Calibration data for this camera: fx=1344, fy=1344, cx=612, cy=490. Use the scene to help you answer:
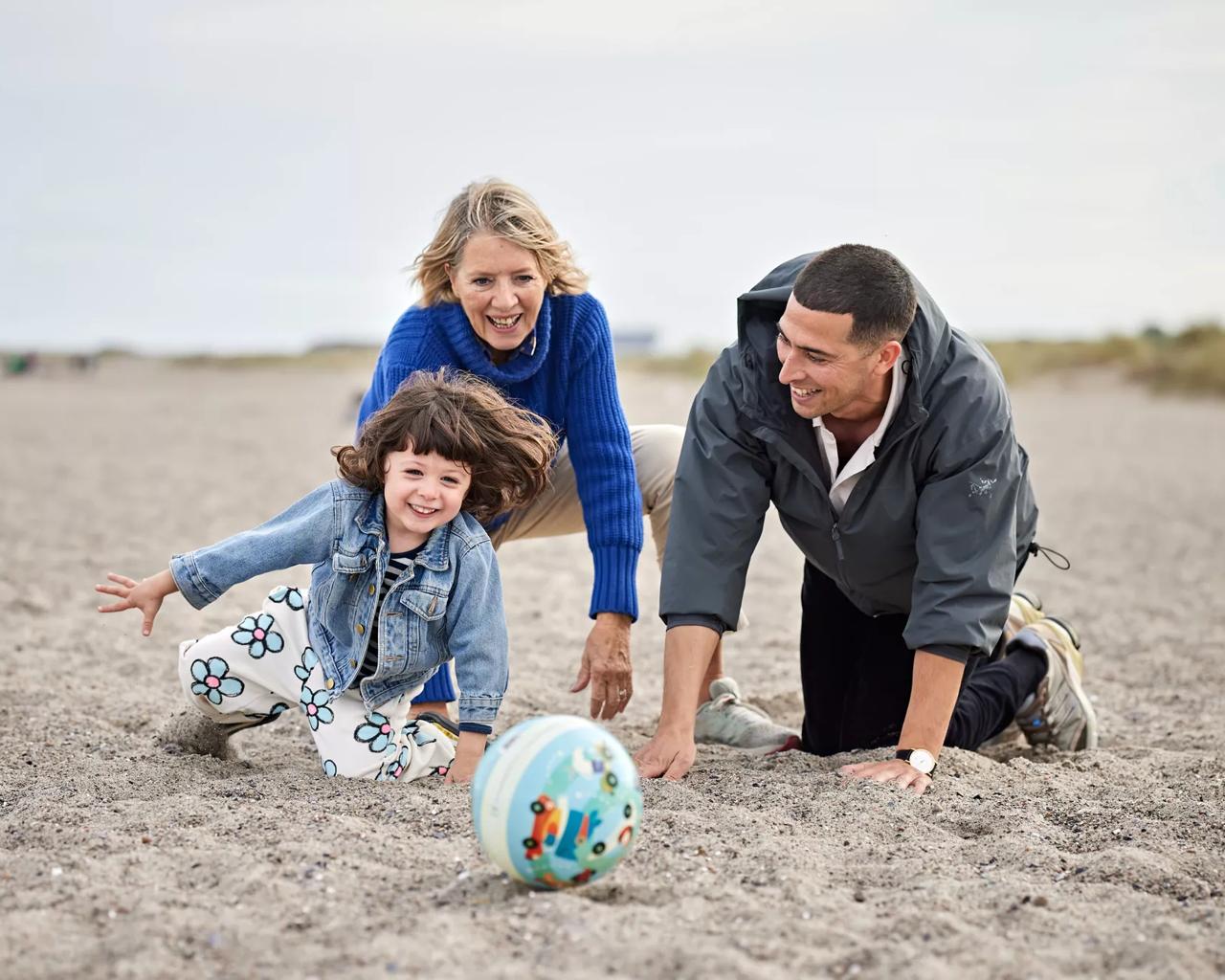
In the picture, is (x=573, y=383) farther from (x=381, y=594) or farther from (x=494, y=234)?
(x=381, y=594)

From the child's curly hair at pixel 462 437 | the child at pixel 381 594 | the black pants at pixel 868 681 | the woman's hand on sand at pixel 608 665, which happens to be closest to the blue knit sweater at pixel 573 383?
the woman's hand on sand at pixel 608 665

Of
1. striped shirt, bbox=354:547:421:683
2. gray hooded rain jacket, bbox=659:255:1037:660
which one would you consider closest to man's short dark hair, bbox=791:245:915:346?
gray hooded rain jacket, bbox=659:255:1037:660

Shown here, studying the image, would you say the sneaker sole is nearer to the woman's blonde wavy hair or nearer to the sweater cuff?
the sweater cuff

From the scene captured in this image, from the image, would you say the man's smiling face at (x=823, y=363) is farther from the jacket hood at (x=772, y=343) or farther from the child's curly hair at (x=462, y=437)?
the child's curly hair at (x=462, y=437)

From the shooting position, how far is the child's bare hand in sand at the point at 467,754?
3986 mm

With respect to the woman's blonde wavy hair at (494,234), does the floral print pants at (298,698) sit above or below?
below

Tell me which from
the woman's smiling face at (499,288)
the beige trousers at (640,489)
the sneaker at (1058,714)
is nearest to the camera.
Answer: the woman's smiling face at (499,288)

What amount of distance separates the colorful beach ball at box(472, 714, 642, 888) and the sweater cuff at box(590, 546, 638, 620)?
140 centimetres

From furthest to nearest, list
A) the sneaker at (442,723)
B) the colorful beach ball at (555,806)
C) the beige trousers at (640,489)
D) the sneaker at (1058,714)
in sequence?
1. the beige trousers at (640,489)
2. the sneaker at (1058,714)
3. the sneaker at (442,723)
4. the colorful beach ball at (555,806)

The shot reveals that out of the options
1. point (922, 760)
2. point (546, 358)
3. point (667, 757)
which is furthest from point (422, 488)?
point (922, 760)

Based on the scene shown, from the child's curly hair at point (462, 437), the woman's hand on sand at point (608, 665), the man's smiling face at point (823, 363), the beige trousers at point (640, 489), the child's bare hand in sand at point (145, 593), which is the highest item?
the man's smiling face at point (823, 363)

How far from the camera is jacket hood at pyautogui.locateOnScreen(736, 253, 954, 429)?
404 centimetres

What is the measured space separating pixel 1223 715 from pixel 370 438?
12.0ft

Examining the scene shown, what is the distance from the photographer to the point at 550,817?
290cm
